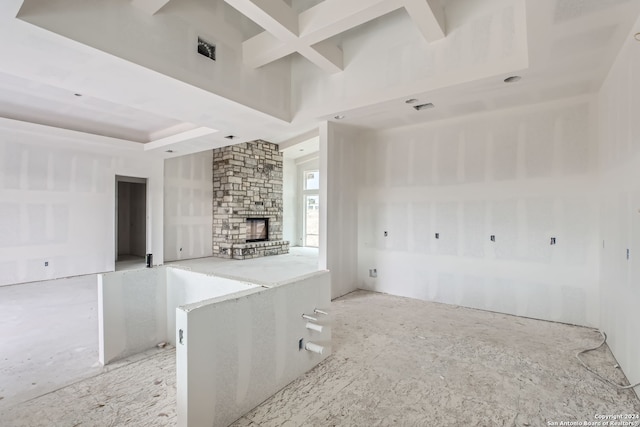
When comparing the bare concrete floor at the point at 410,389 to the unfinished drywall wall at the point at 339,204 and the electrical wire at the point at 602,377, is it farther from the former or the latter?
the unfinished drywall wall at the point at 339,204

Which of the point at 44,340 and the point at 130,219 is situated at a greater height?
the point at 130,219

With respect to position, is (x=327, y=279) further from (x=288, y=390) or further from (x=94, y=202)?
(x=94, y=202)

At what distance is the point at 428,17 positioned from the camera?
2777 millimetres

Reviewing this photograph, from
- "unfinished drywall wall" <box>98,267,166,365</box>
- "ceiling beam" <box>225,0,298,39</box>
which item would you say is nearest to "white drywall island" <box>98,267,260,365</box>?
"unfinished drywall wall" <box>98,267,166,365</box>

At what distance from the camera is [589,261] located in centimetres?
342

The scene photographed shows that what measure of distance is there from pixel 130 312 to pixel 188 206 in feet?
18.1

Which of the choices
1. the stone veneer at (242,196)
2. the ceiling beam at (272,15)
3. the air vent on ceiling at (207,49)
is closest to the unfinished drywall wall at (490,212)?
the ceiling beam at (272,15)

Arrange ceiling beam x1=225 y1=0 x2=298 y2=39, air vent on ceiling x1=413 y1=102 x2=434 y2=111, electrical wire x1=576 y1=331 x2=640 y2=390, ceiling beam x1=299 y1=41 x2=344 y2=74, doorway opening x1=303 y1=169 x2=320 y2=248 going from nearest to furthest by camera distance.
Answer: electrical wire x1=576 y1=331 x2=640 y2=390 < ceiling beam x1=225 y1=0 x2=298 y2=39 < ceiling beam x1=299 y1=41 x2=344 y2=74 < air vent on ceiling x1=413 y1=102 x2=434 y2=111 < doorway opening x1=303 y1=169 x2=320 y2=248

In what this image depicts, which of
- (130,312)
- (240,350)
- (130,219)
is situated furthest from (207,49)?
(130,219)

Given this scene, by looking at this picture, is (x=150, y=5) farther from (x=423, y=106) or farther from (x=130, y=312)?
(x=423, y=106)

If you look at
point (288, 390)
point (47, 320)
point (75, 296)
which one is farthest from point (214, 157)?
point (288, 390)

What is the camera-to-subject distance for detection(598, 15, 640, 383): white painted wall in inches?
86.0

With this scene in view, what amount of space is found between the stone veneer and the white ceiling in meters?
3.26

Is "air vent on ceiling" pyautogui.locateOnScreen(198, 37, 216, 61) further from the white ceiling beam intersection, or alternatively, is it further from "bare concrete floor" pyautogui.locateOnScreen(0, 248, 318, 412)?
"bare concrete floor" pyautogui.locateOnScreen(0, 248, 318, 412)
